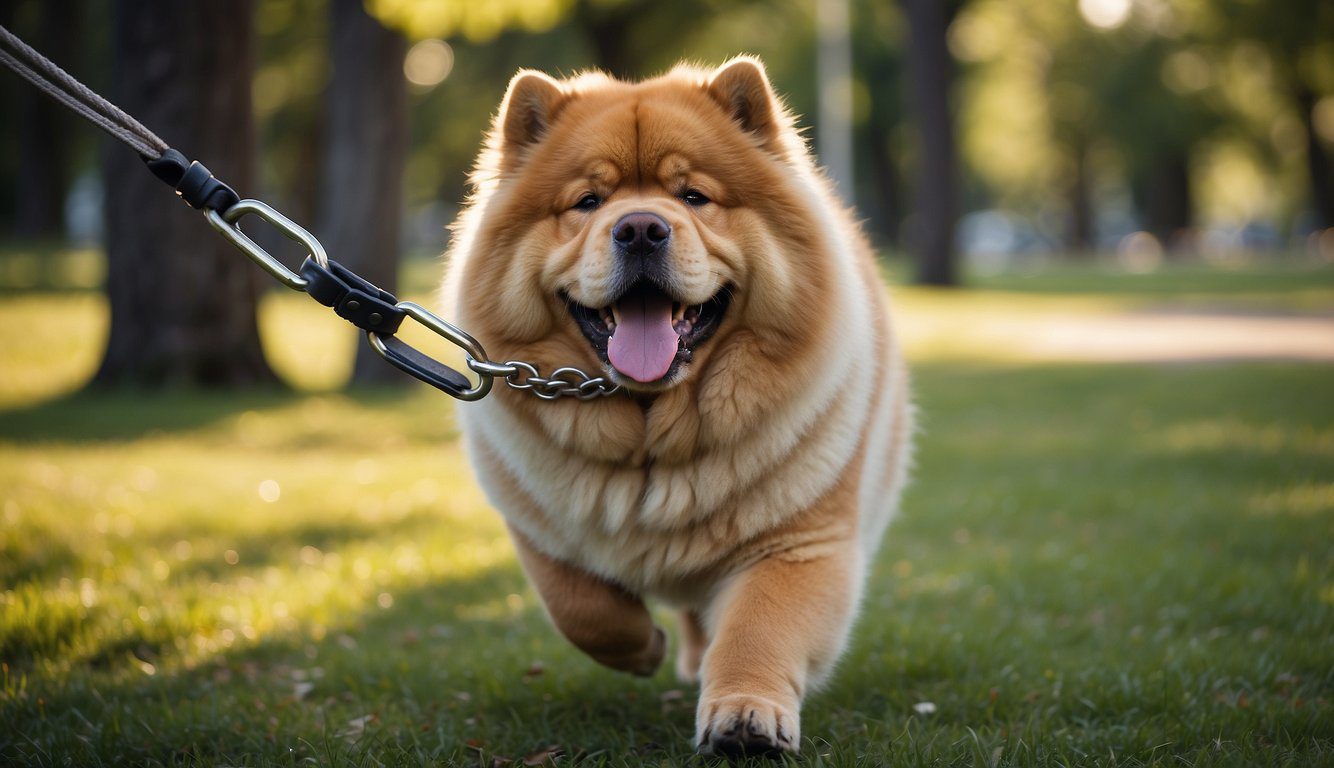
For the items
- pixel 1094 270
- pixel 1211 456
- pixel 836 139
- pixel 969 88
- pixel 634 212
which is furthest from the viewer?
pixel 969 88

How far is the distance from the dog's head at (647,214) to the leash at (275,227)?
0.92 feet

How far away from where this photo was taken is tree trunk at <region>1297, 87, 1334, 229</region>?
110 feet

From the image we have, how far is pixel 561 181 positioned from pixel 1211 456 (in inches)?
215

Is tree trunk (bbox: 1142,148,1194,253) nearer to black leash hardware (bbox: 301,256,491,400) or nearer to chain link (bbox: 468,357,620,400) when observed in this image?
chain link (bbox: 468,357,620,400)

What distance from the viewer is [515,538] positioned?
3254 millimetres

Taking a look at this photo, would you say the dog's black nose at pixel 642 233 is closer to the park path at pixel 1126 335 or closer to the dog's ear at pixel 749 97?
the dog's ear at pixel 749 97

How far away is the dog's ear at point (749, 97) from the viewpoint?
3.14 metres

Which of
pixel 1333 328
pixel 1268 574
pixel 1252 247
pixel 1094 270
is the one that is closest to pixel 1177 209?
pixel 1252 247

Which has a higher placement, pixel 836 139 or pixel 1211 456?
pixel 836 139

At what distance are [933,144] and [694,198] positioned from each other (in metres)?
17.9

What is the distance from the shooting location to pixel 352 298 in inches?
105

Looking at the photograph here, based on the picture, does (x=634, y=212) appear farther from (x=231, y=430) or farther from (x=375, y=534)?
(x=231, y=430)

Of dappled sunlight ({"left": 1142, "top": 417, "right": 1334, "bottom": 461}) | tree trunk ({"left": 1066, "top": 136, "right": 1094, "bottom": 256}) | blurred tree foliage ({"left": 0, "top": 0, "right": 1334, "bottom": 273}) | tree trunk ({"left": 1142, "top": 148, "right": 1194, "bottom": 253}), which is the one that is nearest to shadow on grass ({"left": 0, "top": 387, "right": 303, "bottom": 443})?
dappled sunlight ({"left": 1142, "top": 417, "right": 1334, "bottom": 461})

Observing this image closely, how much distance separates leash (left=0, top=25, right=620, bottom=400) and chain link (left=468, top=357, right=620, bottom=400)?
1.9 inches
